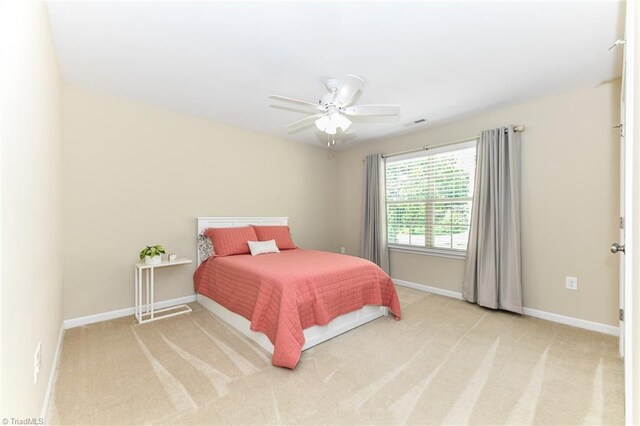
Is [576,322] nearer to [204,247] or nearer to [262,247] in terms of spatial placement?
[262,247]

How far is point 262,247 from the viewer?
138 inches

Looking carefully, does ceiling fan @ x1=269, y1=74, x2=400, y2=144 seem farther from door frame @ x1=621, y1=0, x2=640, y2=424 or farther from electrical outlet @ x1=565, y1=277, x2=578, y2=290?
electrical outlet @ x1=565, y1=277, x2=578, y2=290

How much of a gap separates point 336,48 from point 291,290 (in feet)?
6.19

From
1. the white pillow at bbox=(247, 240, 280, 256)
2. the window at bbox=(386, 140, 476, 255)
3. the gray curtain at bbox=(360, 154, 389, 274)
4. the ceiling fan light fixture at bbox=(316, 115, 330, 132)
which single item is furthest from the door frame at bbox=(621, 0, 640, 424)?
the gray curtain at bbox=(360, 154, 389, 274)

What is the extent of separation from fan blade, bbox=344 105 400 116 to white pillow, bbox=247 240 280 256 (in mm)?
1921

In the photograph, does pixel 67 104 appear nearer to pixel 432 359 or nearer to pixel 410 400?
pixel 410 400

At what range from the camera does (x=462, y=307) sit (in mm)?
3326

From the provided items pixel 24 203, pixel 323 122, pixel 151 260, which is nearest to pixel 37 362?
pixel 24 203

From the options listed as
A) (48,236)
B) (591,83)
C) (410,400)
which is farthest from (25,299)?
(591,83)

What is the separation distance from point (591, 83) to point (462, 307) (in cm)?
259

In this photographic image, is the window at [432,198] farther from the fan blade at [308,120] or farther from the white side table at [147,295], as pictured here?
the white side table at [147,295]

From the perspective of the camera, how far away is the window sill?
12.0ft

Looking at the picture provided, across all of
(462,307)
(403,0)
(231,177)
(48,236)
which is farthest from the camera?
(231,177)

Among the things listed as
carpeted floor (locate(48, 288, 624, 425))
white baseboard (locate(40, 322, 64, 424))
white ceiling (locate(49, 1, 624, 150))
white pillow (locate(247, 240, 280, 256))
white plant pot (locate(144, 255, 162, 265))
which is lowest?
carpeted floor (locate(48, 288, 624, 425))
